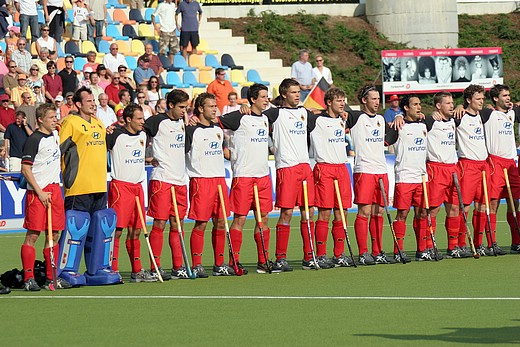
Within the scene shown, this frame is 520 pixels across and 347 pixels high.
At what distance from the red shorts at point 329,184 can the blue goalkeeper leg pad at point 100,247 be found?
100 inches

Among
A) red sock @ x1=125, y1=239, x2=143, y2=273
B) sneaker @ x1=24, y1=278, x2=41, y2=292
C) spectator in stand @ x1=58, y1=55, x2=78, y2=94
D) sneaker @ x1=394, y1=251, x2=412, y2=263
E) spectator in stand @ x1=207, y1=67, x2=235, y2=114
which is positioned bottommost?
sneaker @ x1=394, y1=251, x2=412, y2=263

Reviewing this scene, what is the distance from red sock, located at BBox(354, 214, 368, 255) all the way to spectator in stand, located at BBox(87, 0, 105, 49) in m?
13.9

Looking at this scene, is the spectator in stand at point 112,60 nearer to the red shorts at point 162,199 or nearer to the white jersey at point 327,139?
the white jersey at point 327,139

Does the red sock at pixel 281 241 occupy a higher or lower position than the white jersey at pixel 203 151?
lower

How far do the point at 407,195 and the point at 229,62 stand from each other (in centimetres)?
1555

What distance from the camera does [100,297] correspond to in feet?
38.9

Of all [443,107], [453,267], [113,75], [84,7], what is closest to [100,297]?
[453,267]

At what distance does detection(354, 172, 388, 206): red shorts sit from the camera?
14562 mm

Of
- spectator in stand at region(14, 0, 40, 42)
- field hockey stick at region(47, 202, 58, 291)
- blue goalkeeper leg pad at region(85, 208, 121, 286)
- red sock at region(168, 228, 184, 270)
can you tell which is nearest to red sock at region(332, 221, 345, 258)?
red sock at region(168, 228, 184, 270)

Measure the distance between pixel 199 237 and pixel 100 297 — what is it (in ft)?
6.81

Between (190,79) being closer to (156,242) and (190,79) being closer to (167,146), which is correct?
(167,146)

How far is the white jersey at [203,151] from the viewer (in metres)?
13.8

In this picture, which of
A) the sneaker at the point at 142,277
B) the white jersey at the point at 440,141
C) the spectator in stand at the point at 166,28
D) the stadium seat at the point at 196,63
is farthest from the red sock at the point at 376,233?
the stadium seat at the point at 196,63

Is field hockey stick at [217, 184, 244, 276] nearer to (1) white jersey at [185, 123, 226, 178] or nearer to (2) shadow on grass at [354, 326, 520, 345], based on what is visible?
(1) white jersey at [185, 123, 226, 178]
